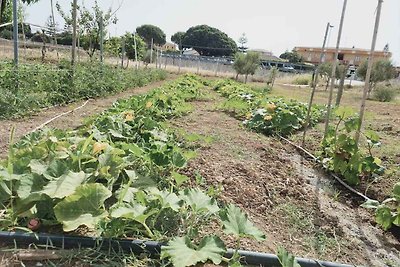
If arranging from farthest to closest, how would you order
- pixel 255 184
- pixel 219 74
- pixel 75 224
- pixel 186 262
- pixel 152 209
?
pixel 219 74
pixel 255 184
pixel 152 209
pixel 75 224
pixel 186 262

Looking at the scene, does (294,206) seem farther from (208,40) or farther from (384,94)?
(208,40)

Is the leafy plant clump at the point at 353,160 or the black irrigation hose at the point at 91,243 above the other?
the leafy plant clump at the point at 353,160

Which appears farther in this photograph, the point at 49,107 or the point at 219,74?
the point at 219,74

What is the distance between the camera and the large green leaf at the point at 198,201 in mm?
1932

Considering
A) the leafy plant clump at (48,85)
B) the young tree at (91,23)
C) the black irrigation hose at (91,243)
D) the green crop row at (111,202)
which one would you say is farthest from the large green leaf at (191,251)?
the young tree at (91,23)

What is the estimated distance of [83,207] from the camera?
192cm

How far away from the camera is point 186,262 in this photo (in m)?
1.56

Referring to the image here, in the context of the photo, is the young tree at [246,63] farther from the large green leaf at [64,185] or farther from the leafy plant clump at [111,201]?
the large green leaf at [64,185]

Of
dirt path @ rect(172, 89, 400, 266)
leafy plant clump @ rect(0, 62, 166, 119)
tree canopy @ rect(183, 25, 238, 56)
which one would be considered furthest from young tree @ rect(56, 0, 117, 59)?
tree canopy @ rect(183, 25, 238, 56)

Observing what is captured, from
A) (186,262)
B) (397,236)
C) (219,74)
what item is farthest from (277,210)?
(219,74)

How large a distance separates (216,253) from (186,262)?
0.18 metres

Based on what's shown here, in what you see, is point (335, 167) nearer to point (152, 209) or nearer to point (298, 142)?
point (298, 142)

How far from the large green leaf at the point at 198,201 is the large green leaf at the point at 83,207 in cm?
45

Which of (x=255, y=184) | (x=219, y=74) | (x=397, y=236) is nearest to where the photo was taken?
(x=397, y=236)
